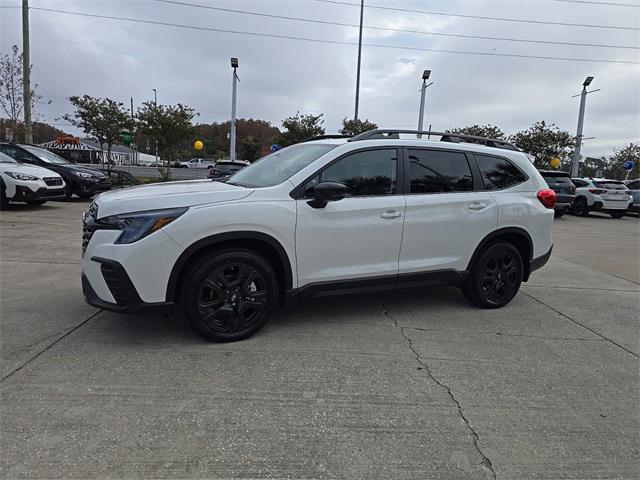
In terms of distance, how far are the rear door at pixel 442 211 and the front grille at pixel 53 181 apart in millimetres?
10621

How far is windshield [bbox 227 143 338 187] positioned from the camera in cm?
416

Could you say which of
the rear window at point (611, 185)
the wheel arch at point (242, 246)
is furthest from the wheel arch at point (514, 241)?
the rear window at point (611, 185)

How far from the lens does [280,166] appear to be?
447 cm

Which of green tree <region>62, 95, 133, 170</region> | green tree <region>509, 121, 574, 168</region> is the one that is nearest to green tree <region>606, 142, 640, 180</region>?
green tree <region>509, 121, 574, 168</region>

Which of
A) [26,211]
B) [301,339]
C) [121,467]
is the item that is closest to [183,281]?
[301,339]

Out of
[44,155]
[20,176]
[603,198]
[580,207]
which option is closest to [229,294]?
[20,176]

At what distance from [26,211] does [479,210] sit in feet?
37.5

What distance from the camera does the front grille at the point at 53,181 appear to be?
11.6 m

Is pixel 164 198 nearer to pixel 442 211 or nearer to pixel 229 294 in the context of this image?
pixel 229 294

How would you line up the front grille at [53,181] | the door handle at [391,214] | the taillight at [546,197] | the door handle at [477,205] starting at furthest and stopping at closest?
the front grille at [53,181] → the taillight at [546,197] → the door handle at [477,205] → the door handle at [391,214]

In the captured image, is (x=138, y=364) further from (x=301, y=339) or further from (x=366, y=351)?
(x=366, y=351)

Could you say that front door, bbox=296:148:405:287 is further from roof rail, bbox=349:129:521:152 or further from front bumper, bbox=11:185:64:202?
front bumper, bbox=11:185:64:202

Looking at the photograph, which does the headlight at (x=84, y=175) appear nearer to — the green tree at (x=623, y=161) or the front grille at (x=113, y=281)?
→ the front grille at (x=113, y=281)

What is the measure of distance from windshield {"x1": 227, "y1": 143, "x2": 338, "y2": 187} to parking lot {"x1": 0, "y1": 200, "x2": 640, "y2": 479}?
1357mm
